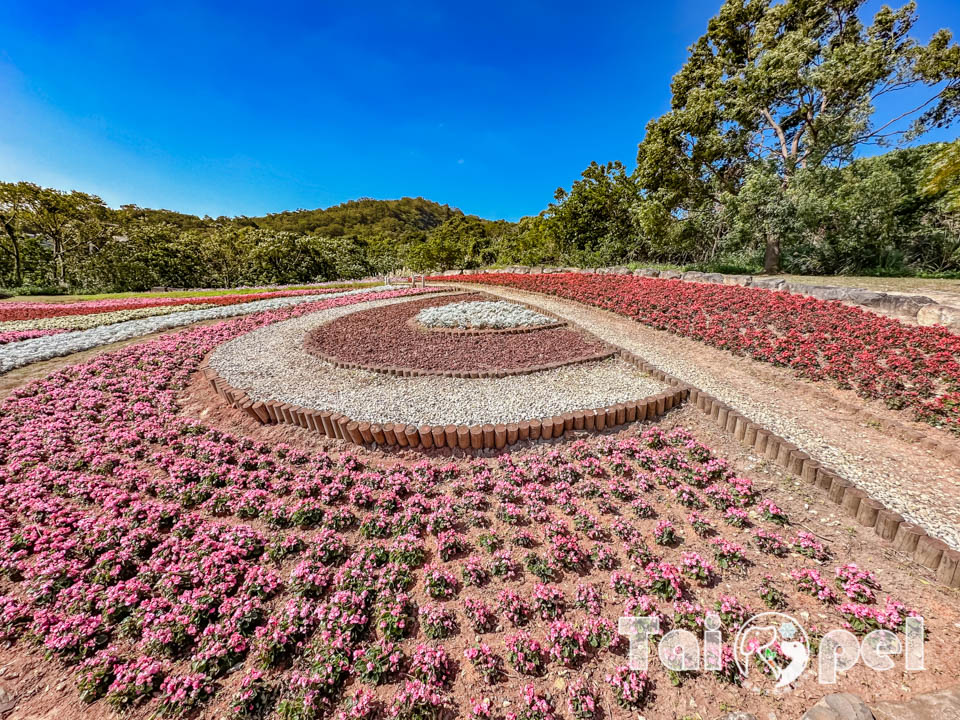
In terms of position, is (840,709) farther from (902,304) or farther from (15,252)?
(15,252)

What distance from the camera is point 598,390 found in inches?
222

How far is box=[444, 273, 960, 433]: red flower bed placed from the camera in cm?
518

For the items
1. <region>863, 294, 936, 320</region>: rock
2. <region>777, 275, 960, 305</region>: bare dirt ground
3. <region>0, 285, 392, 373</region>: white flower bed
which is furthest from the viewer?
<region>777, 275, 960, 305</region>: bare dirt ground

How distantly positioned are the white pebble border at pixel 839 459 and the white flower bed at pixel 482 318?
2939mm

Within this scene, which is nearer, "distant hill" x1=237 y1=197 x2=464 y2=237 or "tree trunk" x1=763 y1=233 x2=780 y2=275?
"tree trunk" x1=763 y1=233 x2=780 y2=275

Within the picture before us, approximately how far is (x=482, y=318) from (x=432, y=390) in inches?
173

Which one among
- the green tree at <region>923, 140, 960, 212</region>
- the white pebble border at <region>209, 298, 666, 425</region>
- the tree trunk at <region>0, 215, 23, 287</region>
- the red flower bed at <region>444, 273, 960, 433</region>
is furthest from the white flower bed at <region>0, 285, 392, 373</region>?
the tree trunk at <region>0, 215, 23, 287</region>

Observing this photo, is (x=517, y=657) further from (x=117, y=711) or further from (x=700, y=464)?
(x=700, y=464)

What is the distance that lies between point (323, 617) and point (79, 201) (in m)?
42.5

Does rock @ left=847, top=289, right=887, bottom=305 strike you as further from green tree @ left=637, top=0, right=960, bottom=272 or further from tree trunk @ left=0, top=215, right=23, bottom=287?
tree trunk @ left=0, top=215, right=23, bottom=287

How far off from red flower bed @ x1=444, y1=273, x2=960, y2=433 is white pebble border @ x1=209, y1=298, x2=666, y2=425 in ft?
9.82

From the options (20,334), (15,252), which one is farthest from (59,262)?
(20,334)

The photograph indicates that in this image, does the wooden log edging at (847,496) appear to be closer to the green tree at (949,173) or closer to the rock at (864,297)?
the rock at (864,297)

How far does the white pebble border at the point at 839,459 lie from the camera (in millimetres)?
3283
